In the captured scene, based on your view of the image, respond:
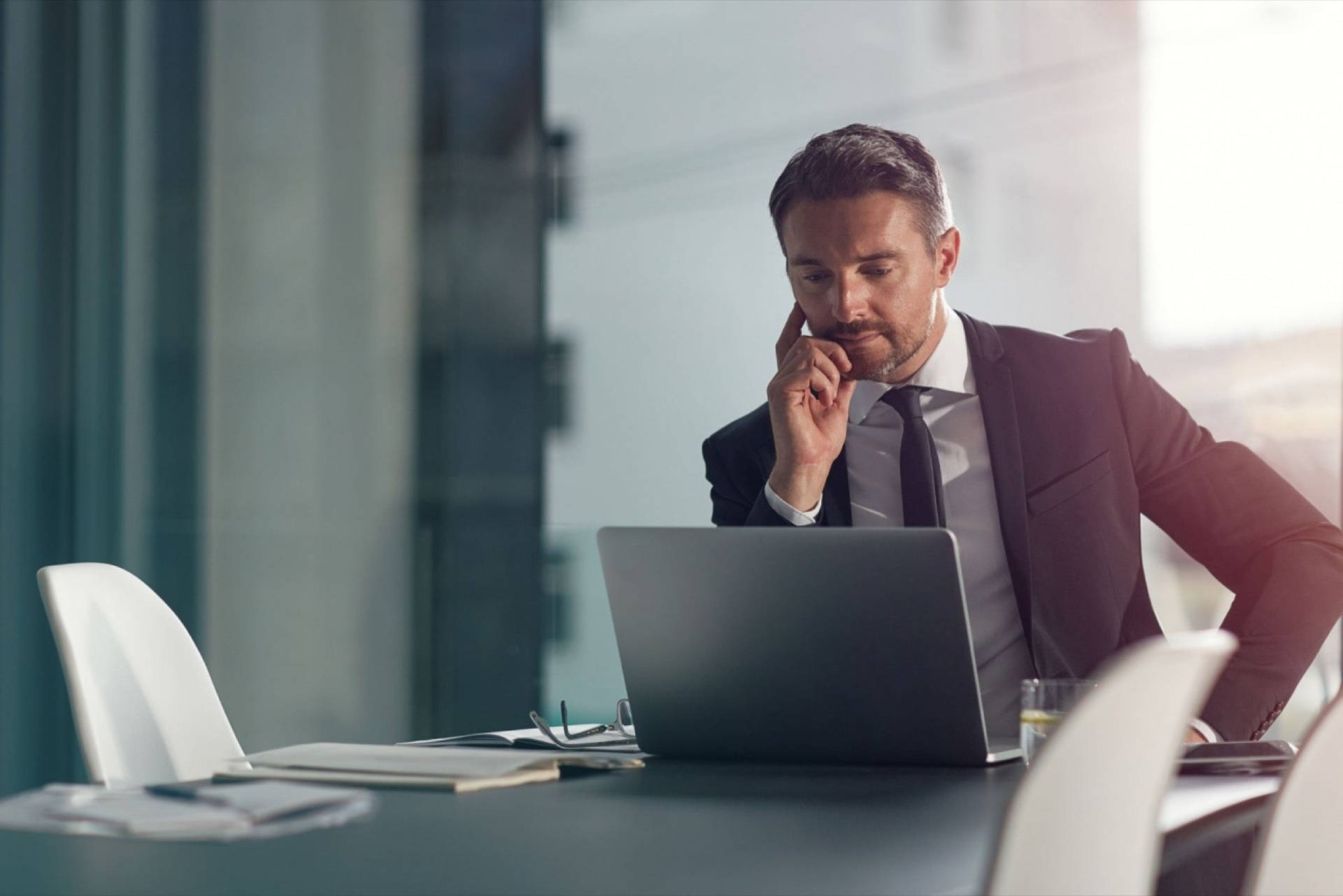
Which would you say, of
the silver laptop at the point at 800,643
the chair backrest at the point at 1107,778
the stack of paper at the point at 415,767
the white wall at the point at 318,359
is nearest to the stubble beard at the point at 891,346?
the silver laptop at the point at 800,643

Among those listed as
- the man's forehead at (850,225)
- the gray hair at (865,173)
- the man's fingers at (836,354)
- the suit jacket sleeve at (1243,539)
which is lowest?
the suit jacket sleeve at (1243,539)

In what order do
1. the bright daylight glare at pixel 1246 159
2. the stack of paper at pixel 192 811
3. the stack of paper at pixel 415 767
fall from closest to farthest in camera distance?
the stack of paper at pixel 192 811, the stack of paper at pixel 415 767, the bright daylight glare at pixel 1246 159

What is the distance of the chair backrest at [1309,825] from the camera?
3.29 feet

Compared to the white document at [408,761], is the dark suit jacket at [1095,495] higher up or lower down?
higher up

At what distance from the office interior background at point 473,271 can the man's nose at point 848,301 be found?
135cm

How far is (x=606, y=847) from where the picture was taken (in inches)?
38.2

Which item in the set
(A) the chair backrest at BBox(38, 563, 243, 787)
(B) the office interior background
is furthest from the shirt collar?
(B) the office interior background

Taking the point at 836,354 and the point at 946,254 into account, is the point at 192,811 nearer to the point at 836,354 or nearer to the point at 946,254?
the point at 836,354

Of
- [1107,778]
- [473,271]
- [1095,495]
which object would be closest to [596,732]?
[1095,495]

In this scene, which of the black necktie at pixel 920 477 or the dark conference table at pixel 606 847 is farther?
the black necktie at pixel 920 477

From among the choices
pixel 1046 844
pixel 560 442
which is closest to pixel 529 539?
pixel 560 442

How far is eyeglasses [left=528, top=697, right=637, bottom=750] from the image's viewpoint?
5.09ft

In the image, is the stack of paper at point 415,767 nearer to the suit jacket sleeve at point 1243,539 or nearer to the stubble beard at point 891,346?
the suit jacket sleeve at point 1243,539

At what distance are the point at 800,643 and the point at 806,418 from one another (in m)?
0.72
